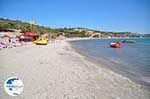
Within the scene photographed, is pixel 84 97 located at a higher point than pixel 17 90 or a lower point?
lower

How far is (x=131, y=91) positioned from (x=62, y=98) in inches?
94.5

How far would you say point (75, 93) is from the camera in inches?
250

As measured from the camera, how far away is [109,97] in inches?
248

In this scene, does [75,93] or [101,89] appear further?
[101,89]

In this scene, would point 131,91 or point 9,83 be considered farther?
point 131,91

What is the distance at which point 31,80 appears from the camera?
7.61 m

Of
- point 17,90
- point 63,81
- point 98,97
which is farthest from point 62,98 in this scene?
point 63,81

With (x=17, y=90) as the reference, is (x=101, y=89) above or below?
below

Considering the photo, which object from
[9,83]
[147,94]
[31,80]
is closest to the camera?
[9,83]

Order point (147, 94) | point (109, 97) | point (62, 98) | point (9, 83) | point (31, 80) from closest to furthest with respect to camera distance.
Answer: point (9, 83) → point (62, 98) → point (109, 97) → point (147, 94) → point (31, 80)

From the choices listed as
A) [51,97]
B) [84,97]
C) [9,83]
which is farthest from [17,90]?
[84,97]

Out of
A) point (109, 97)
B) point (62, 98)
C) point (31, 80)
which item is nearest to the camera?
point (62, 98)

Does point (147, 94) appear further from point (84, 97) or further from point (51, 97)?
point (51, 97)

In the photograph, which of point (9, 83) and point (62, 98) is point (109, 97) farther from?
point (9, 83)
